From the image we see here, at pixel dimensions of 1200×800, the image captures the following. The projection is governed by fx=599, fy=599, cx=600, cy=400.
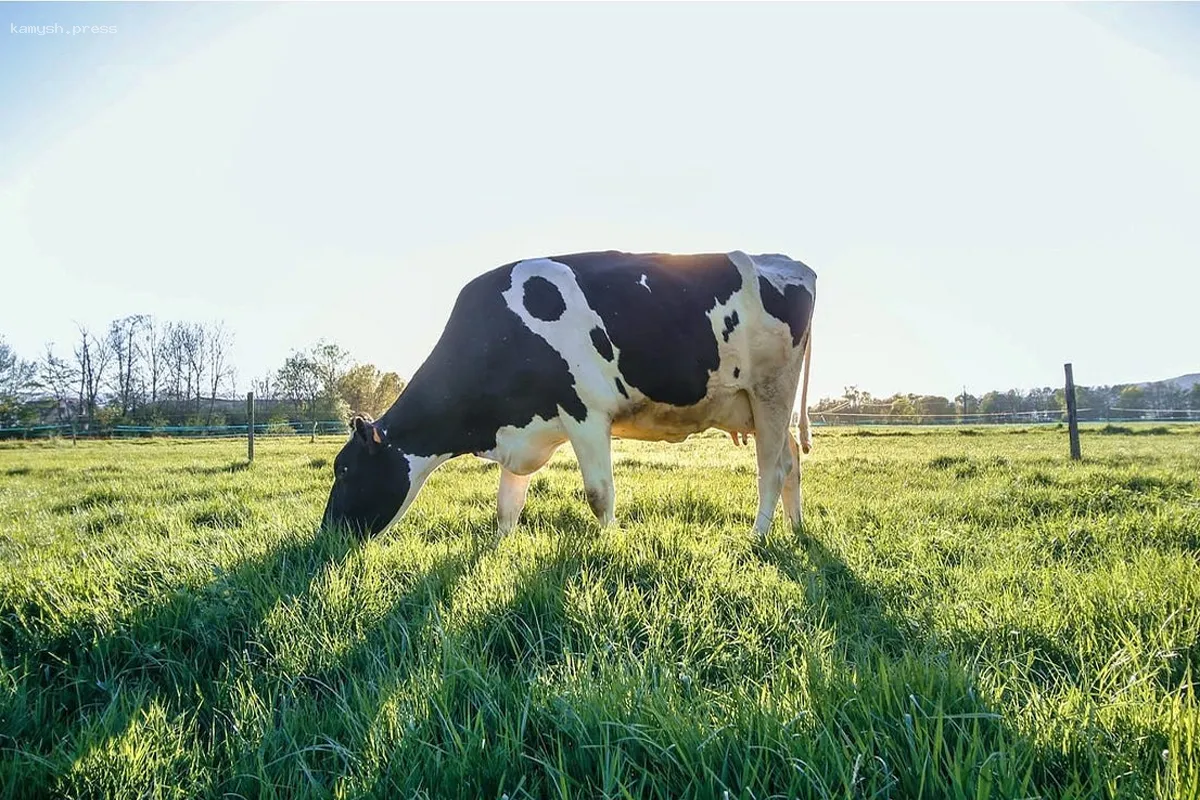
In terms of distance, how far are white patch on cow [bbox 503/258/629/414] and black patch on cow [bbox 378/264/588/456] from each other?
53 millimetres

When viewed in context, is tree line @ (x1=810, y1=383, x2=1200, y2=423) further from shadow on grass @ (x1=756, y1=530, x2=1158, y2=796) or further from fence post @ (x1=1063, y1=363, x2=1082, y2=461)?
shadow on grass @ (x1=756, y1=530, x2=1158, y2=796)

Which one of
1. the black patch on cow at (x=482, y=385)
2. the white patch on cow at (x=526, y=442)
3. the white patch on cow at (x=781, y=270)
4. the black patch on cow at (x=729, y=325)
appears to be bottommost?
the white patch on cow at (x=526, y=442)

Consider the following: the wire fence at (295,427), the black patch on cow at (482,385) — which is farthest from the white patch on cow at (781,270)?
the wire fence at (295,427)

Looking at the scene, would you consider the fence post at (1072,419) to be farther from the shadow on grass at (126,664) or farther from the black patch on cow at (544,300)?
the shadow on grass at (126,664)

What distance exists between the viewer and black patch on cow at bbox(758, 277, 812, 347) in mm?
5426

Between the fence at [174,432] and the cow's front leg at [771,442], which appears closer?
the cow's front leg at [771,442]

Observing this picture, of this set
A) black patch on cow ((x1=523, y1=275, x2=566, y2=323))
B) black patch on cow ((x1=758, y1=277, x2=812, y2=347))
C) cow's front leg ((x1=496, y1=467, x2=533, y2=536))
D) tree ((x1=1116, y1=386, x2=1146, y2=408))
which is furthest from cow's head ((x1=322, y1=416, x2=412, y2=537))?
tree ((x1=1116, y1=386, x2=1146, y2=408))

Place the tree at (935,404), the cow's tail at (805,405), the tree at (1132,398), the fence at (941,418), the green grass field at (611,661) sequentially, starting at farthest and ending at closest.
Result: the tree at (1132,398) < the tree at (935,404) < the fence at (941,418) < the cow's tail at (805,405) < the green grass field at (611,661)

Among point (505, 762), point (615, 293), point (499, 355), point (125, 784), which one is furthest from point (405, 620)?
point (615, 293)

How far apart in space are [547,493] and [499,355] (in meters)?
2.67

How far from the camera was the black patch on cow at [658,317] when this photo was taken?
5.02 m

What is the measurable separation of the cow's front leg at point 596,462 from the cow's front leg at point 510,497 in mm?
585

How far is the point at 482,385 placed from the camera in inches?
196

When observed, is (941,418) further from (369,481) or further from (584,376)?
(369,481)
